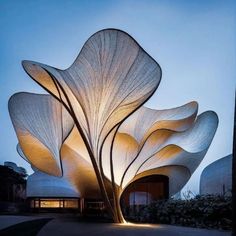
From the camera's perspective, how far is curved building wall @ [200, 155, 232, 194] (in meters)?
35.2

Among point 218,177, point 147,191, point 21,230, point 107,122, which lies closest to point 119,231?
point 21,230

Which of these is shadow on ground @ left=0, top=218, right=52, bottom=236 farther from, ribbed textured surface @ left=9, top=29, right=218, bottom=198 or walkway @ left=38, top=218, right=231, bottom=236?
ribbed textured surface @ left=9, top=29, right=218, bottom=198

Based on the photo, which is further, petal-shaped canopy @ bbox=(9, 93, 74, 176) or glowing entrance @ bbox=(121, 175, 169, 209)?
glowing entrance @ bbox=(121, 175, 169, 209)

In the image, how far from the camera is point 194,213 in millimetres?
20922

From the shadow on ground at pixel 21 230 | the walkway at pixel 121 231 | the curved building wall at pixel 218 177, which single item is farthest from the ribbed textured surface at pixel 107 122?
the walkway at pixel 121 231

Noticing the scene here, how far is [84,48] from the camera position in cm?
1870

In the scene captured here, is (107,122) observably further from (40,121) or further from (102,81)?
(40,121)

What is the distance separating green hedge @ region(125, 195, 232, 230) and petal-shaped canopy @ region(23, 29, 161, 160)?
17.2 feet

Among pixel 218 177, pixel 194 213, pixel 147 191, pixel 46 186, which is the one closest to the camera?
pixel 194 213

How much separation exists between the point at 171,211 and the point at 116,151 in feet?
23.4

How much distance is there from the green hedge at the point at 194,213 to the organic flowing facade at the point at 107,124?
246 centimetres

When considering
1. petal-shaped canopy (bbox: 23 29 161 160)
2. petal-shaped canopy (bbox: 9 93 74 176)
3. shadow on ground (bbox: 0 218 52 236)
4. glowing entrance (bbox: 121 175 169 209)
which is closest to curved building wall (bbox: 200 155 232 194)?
glowing entrance (bbox: 121 175 169 209)

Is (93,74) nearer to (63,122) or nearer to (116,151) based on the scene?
(63,122)

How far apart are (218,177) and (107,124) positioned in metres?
18.7
